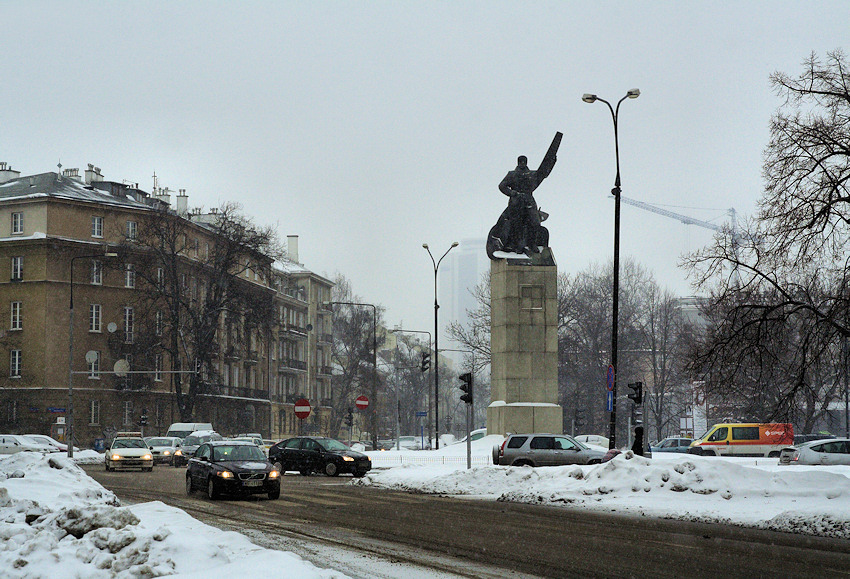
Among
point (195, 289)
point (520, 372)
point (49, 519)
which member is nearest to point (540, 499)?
point (49, 519)

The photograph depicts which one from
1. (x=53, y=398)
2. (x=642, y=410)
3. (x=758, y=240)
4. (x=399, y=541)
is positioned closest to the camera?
(x=399, y=541)

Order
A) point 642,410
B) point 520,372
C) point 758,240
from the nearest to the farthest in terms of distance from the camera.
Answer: point 758,240, point 642,410, point 520,372

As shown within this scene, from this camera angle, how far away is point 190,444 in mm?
50250

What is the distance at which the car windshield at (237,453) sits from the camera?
78.2 feet

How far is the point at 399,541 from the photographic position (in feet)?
46.6

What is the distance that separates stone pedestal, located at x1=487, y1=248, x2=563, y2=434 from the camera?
1644 inches

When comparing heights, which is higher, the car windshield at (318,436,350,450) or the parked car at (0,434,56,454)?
the car windshield at (318,436,350,450)

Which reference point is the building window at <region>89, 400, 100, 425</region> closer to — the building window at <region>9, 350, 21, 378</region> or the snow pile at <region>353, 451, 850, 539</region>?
the building window at <region>9, 350, 21, 378</region>

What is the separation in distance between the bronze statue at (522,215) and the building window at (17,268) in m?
40.9

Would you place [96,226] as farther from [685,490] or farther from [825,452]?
[685,490]

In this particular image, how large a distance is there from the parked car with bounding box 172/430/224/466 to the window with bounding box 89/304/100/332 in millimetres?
23550

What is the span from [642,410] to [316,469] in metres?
11.4

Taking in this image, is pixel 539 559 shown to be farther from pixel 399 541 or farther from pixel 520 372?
pixel 520 372

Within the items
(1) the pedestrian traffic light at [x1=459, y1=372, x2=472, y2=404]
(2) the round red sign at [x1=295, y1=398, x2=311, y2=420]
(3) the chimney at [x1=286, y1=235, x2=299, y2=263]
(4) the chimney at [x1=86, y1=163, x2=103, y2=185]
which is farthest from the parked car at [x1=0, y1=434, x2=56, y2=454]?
(3) the chimney at [x1=286, y1=235, x2=299, y2=263]
